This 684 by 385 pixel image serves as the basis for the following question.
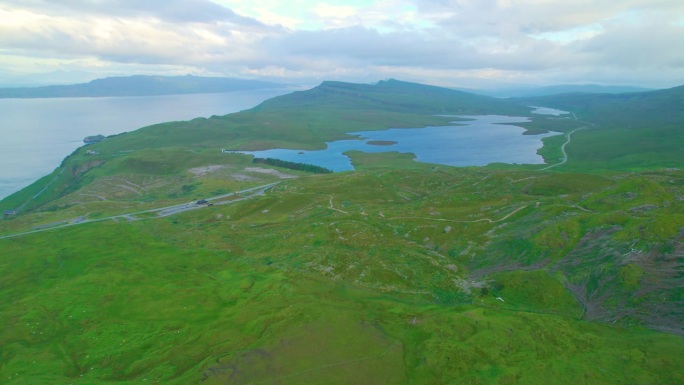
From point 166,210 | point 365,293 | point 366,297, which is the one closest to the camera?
point 366,297

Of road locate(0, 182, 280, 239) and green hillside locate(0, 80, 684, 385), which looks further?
road locate(0, 182, 280, 239)

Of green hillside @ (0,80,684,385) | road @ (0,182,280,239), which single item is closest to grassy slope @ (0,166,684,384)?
green hillside @ (0,80,684,385)

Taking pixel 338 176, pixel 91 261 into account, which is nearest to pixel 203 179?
pixel 338 176

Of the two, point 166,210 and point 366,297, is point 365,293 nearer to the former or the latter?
point 366,297

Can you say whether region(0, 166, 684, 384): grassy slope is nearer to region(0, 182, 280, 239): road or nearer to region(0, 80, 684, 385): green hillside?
region(0, 80, 684, 385): green hillside

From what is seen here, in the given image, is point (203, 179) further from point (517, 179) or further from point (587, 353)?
point (587, 353)

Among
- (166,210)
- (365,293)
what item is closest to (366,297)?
(365,293)

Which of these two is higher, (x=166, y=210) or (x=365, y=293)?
(x=365, y=293)

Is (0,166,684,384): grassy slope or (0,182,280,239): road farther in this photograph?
(0,182,280,239): road
